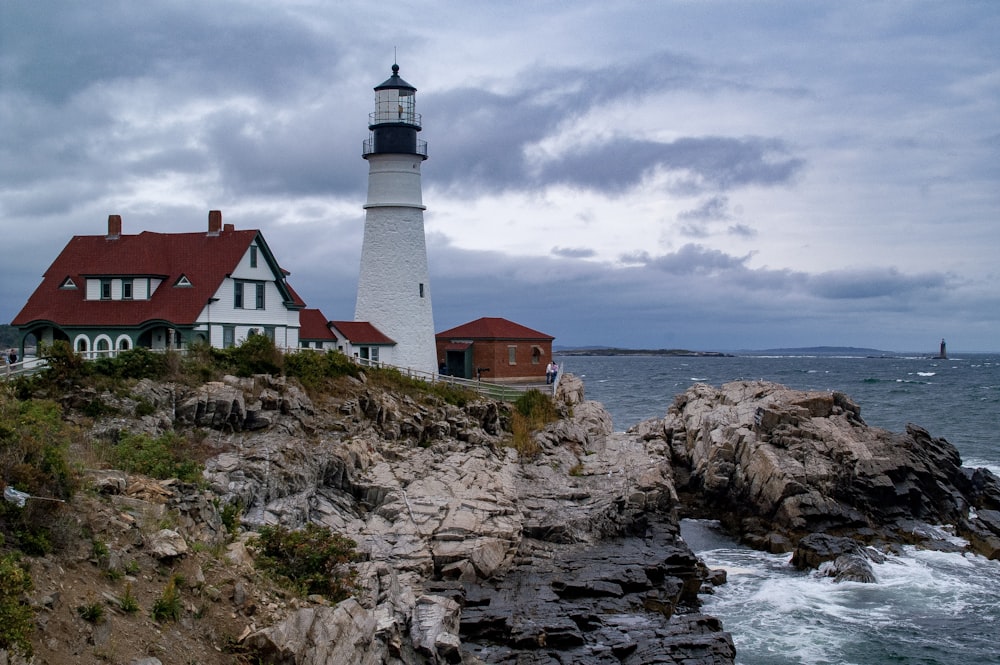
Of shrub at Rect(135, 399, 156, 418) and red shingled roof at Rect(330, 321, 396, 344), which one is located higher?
red shingled roof at Rect(330, 321, 396, 344)

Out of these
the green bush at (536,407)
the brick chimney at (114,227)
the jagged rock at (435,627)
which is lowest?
the jagged rock at (435,627)

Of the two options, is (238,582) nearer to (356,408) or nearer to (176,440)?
(176,440)

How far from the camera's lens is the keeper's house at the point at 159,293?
2909 cm

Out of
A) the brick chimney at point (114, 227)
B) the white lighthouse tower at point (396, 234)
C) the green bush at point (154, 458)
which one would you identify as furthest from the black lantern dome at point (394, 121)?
the green bush at point (154, 458)

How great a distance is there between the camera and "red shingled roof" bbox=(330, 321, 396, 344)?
1363 inches

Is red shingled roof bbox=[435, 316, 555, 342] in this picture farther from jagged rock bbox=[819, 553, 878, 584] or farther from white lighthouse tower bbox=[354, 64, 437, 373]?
jagged rock bbox=[819, 553, 878, 584]

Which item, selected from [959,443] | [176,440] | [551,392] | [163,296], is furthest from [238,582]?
[959,443]

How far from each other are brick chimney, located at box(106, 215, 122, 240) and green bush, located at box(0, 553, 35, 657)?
24042 millimetres

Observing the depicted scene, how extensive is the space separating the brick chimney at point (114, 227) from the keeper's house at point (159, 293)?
33 mm

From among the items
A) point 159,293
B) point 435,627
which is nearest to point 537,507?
point 435,627

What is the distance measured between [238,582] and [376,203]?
24.6 meters

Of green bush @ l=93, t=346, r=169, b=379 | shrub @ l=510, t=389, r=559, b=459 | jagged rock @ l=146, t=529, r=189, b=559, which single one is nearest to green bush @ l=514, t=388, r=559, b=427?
shrub @ l=510, t=389, r=559, b=459

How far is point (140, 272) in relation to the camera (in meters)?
29.8

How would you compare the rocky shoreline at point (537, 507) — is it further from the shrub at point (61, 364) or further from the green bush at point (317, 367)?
the shrub at point (61, 364)
